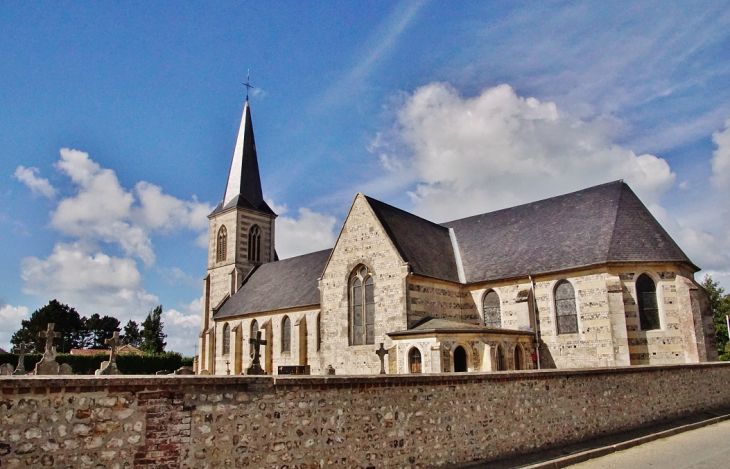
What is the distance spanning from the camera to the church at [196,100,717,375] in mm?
24203

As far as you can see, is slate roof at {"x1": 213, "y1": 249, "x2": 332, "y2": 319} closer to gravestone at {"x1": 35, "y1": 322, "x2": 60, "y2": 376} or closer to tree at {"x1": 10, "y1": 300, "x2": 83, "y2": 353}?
gravestone at {"x1": 35, "y1": 322, "x2": 60, "y2": 376}

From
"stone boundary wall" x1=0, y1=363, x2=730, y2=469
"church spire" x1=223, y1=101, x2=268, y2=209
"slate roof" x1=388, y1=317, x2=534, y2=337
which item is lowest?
"stone boundary wall" x1=0, y1=363, x2=730, y2=469

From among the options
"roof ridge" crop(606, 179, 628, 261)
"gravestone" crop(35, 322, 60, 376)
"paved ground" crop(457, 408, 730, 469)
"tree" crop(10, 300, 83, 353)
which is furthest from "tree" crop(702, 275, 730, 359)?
"tree" crop(10, 300, 83, 353)

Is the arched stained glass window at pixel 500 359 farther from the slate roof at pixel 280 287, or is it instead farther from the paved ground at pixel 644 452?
the slate roof at pixel 280 287

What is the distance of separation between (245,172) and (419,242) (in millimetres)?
25774

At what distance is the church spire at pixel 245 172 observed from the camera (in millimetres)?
49531

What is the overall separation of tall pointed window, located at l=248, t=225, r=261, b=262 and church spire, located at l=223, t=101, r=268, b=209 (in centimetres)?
219

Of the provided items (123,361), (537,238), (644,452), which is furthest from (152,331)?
(644,452)

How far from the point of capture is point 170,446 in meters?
7.45

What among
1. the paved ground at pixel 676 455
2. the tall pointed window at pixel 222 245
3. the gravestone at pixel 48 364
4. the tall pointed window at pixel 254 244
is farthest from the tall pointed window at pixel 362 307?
the tall pointed window at pixel 222 245

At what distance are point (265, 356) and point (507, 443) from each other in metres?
27.0

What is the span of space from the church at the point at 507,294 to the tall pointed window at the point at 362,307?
61mm

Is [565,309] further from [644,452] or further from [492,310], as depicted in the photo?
[644,452]

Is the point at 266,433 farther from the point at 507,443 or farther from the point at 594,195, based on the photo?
the point at 594,195
